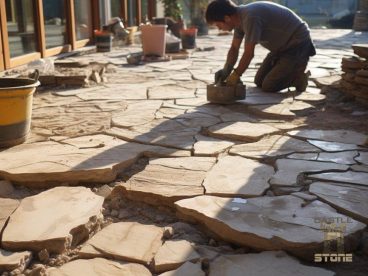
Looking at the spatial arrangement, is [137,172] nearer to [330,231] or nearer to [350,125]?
[330,231]

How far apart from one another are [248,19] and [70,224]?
294 centimetres

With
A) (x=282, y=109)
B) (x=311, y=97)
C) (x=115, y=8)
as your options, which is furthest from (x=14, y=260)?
(x=115, y=8)

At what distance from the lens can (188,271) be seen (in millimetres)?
1837

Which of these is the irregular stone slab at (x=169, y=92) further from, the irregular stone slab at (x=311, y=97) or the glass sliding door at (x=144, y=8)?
the glass sliding door at (x=144, y=8)

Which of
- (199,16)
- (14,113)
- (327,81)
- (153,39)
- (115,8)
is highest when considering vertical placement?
(115,8)

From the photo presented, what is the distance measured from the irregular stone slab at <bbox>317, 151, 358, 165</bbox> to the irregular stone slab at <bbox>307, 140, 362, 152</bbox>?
77 mm

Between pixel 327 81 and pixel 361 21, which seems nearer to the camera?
pixel 327 81

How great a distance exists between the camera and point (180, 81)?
5.99 metres

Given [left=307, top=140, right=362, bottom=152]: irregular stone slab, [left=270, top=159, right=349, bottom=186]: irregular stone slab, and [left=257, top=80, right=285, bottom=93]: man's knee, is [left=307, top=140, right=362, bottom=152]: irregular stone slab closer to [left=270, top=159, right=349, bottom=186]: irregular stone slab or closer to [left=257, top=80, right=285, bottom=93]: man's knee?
[left=270, top=159, right=349, bottom=186]: irregular stone slab

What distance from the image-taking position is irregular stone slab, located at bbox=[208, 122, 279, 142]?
3.44 metres

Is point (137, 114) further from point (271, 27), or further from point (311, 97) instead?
point (311, 97)

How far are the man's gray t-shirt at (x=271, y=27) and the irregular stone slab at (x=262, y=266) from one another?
9.20 ft

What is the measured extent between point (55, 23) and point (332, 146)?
20.2 ft

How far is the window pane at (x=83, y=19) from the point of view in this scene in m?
9.11
